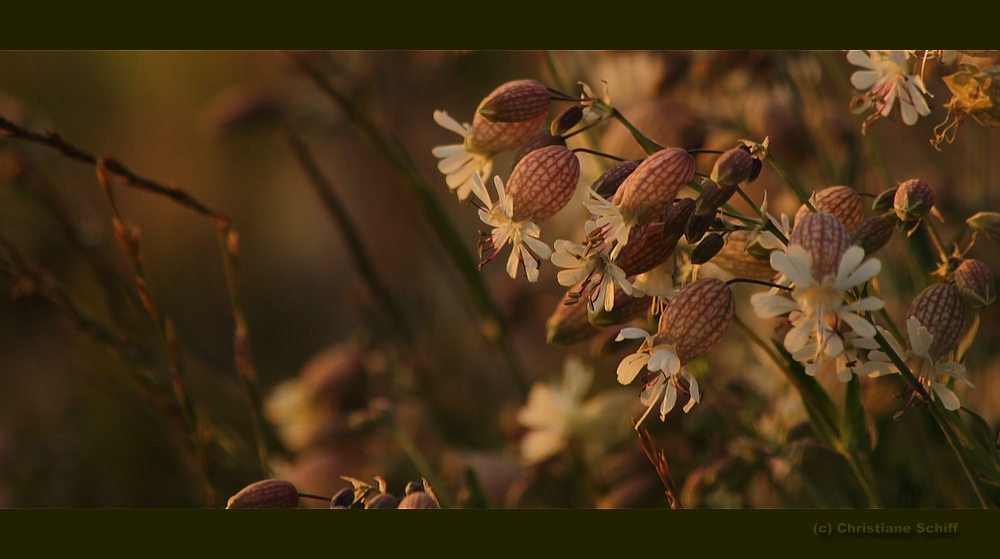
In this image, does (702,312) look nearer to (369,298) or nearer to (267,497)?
(267,497)

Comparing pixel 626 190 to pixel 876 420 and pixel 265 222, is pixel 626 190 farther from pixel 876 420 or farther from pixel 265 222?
pixel 265 222

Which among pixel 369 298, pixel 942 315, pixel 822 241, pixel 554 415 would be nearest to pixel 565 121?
pixel 822 241

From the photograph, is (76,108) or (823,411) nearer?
(823,411)

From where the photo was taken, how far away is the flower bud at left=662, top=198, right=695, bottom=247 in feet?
2.39

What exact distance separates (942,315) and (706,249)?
25 centimetres

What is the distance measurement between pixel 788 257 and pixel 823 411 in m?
0.25

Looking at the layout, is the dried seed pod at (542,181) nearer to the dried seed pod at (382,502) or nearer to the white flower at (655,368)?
the white flower at (655,368)

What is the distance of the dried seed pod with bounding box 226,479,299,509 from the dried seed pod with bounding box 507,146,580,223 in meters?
0.37

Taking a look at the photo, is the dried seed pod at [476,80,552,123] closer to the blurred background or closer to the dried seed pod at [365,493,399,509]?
the blurred background

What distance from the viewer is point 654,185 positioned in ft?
2.43

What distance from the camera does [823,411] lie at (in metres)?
0.84

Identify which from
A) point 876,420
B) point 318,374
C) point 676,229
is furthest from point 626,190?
point 318,374

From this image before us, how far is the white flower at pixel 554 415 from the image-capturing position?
53.2 inches

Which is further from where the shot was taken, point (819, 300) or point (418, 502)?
point (418, 502)
